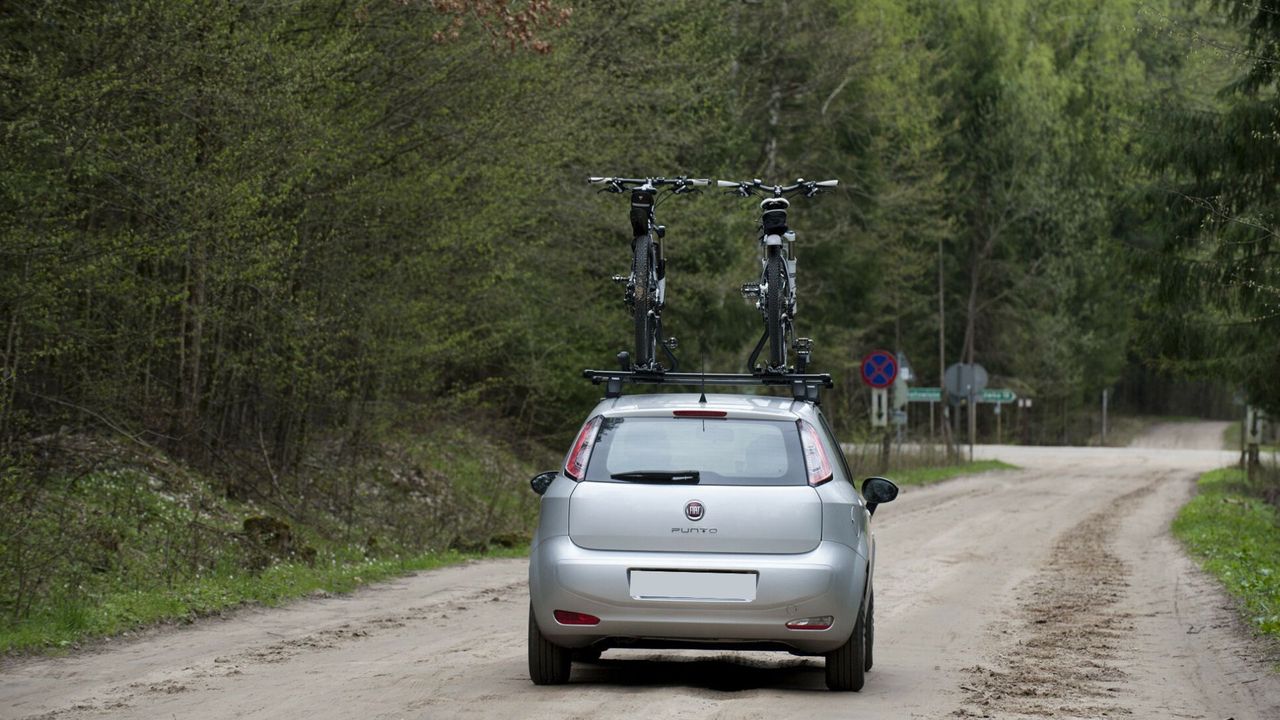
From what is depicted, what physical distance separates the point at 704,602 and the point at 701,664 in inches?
79.0

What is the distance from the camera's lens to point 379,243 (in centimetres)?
2148

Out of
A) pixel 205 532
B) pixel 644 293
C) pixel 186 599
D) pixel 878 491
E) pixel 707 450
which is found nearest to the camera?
pixel 707 450

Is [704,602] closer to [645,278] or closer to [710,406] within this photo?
[710,406]

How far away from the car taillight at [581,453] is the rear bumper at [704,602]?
1.33ft

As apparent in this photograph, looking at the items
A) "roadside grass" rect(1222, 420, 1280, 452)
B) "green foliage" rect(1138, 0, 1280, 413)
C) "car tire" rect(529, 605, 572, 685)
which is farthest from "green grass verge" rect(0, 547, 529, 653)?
"roadside grass" rect(1222, 420, 1280, 452)

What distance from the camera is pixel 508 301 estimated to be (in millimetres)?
25766

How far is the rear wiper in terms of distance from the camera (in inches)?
357

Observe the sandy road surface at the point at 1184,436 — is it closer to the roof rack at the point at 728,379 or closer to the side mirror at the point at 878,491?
the side mirror at the point at 878,491

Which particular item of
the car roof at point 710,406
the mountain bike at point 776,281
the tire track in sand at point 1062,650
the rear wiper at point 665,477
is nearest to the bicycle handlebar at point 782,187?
the mountain bike at point 776,281

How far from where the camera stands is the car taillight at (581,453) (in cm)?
927

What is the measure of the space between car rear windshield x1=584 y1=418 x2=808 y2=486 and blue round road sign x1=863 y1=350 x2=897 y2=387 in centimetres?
2758

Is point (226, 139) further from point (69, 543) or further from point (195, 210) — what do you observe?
point (69, 543)

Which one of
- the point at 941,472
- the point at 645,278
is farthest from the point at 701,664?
the point at 941,472

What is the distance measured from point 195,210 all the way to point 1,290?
248 centimetres
